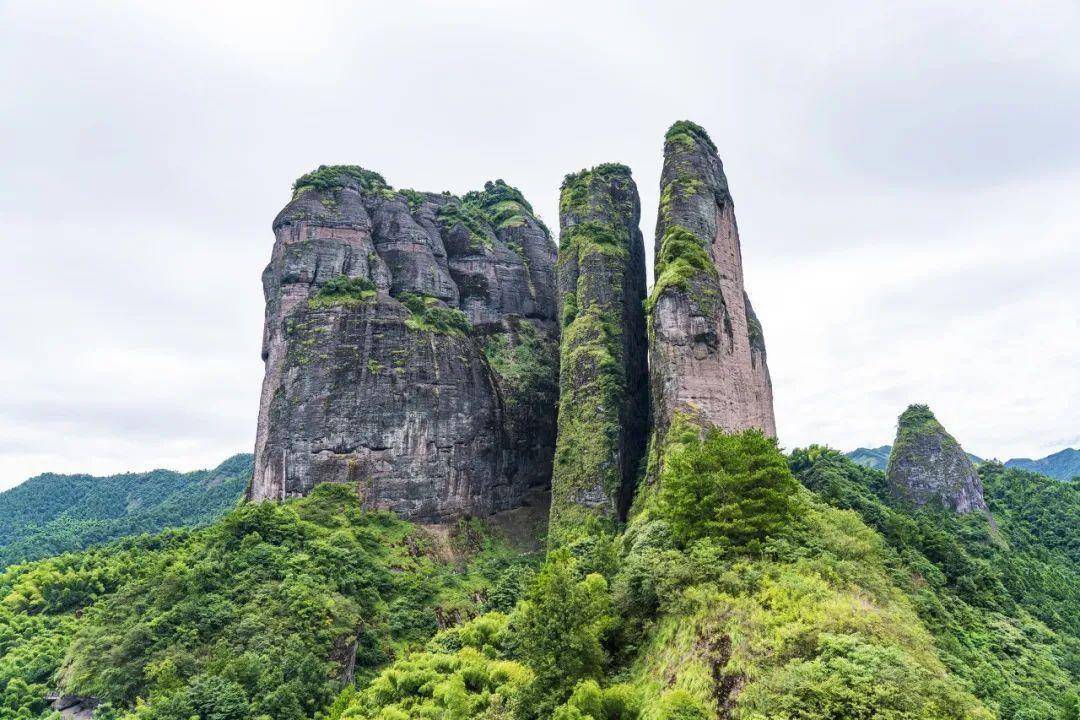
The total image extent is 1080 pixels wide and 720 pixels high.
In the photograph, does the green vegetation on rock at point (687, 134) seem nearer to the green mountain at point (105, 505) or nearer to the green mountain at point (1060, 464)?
the green mountain at point (105, 505)

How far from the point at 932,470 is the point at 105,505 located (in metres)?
131

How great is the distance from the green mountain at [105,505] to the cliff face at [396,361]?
3354cm

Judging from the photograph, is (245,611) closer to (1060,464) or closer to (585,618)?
(585,618)

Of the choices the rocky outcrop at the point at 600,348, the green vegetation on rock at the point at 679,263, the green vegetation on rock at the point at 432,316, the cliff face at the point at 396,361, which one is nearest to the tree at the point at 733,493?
the green vegetation on rock at the point at 679,263

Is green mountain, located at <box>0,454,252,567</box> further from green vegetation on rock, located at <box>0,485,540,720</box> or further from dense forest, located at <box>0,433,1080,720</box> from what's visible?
dense forest, located at <box>0,433,1080,720</box>

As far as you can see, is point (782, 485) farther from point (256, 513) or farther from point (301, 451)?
point (301, 451)

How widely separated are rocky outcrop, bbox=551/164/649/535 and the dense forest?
3648 mm

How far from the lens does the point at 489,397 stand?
54.8 meters

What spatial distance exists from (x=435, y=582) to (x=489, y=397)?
18216 millimetres

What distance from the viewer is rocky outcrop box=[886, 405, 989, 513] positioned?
5775cm

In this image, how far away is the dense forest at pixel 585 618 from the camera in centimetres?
1503

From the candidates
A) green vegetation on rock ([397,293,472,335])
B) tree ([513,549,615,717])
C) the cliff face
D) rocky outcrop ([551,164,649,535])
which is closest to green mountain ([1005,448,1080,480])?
rocky outcrop ([551,164,649,535])

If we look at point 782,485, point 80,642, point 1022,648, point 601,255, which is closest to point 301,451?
point 80,642

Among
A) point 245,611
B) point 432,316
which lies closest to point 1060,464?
point 432,316
